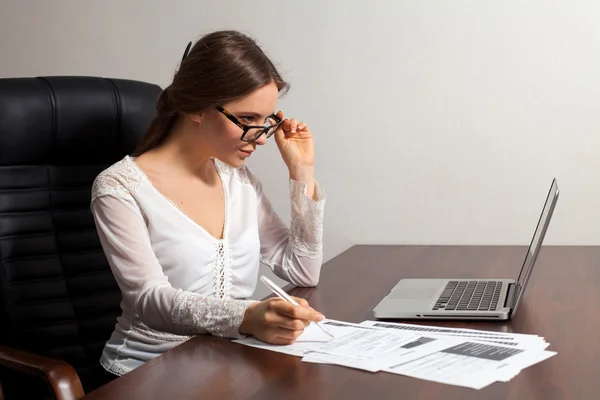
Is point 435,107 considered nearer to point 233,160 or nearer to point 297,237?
point 297,237

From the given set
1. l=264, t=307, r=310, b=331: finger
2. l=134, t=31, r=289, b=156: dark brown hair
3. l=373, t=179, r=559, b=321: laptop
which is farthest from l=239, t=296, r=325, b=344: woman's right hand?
l=134, t=31, r=289, b=156: dark brown hair

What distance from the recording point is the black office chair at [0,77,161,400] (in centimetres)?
178

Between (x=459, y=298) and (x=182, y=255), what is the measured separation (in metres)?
0.57

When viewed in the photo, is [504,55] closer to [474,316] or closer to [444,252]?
[444,252]

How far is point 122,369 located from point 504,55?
1.45 meters

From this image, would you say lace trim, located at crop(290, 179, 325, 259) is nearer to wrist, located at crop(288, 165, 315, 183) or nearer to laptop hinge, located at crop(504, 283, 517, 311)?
wrist, located at crop(288, 165, 315, 183)

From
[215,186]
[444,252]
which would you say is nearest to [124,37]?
[215,186]

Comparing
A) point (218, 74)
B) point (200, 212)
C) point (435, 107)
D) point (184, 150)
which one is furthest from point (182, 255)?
point (435, 107)

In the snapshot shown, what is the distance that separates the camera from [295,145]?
76.8 inches

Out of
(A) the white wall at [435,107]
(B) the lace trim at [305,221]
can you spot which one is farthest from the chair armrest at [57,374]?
(A) the white wall at [435,107]

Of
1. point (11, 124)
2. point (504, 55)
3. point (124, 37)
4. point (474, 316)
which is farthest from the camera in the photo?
point (124, 37)

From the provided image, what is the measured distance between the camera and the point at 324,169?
2594 millimetres

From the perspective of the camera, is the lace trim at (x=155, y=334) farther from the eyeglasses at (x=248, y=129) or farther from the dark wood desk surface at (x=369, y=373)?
the eyeglasses at (x=248, y=129)

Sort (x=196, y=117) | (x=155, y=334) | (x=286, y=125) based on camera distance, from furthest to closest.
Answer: (x=286, y=125)
(x=196, y=117)
(x=155, y=334)
